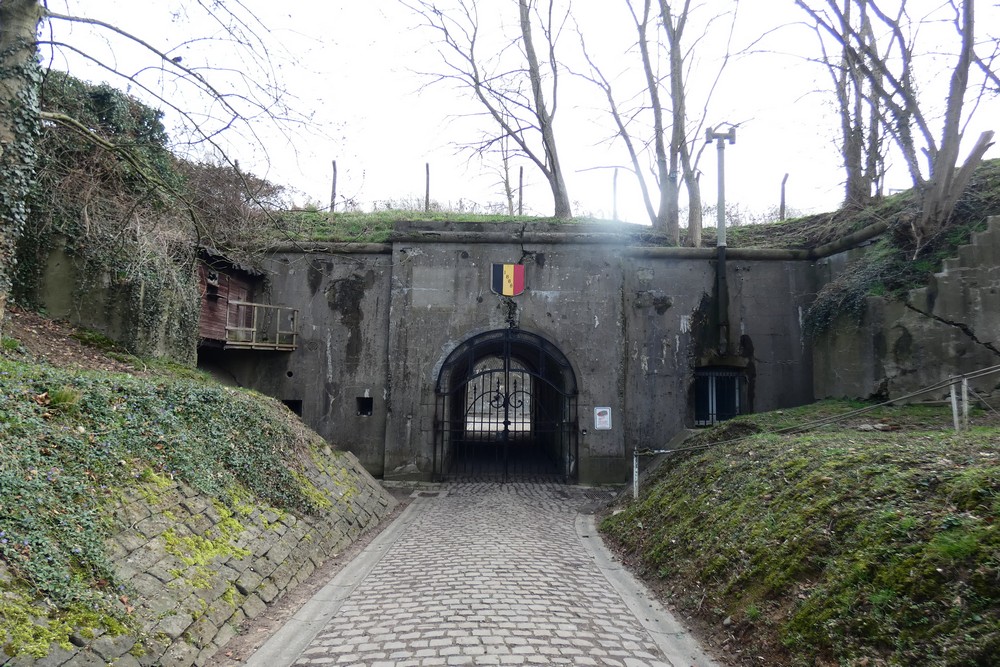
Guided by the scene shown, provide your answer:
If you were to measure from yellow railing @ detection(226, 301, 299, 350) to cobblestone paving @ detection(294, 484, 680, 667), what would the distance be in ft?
25.5

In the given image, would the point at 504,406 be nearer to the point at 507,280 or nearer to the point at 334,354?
the point at 507,280

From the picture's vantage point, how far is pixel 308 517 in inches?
340

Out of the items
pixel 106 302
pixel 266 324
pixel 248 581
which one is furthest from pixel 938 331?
pixel 106 302

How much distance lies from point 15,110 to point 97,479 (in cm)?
515

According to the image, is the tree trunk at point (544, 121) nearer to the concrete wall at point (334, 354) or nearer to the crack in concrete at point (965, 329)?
the concrete wall at point (334, 354)

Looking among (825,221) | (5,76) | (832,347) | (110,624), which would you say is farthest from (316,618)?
(825,221)

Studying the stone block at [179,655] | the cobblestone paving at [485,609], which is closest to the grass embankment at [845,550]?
the cobblestone paving at [485,609]

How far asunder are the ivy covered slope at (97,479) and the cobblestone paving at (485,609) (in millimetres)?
1448

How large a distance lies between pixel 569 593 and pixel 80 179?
11.8m

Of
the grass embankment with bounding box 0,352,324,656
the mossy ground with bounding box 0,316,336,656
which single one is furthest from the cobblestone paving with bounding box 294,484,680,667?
the grass embankment with bounding box 0,352,324,656

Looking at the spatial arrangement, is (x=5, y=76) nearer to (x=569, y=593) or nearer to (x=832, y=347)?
(x=569, y=593)

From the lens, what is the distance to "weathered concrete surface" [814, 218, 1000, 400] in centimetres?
1075

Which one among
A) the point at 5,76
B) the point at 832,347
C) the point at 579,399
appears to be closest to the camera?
the point at 5,76

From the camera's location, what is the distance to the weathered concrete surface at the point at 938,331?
35.3ft
